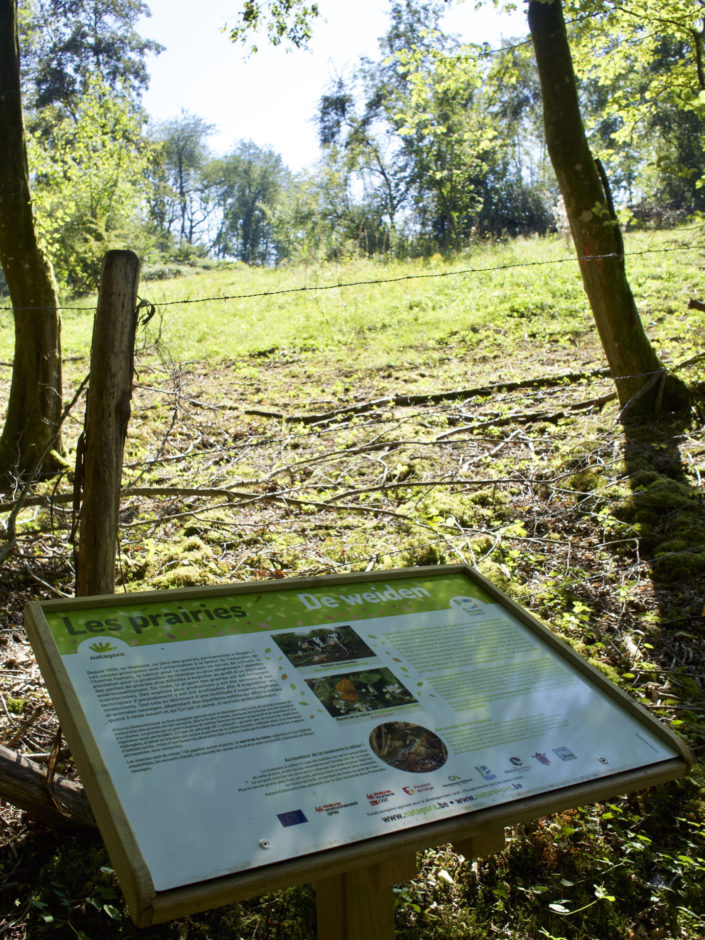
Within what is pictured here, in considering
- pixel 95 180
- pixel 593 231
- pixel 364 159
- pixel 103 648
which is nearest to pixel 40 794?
pixel 103 648

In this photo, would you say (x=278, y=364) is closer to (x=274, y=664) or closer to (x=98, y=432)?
(x=98, y=432)

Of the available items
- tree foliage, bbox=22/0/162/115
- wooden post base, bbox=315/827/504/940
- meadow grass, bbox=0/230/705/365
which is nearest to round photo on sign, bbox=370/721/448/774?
wooden post base, bbox=315/827/504/940

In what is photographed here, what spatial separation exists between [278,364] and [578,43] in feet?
18.0

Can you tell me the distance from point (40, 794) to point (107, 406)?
57.9 inches

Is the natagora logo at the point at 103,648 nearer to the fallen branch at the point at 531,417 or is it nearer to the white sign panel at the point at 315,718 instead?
the white sign panel at the point at 315,718

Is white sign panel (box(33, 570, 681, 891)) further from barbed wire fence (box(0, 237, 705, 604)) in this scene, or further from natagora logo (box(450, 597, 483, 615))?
barbed wire fence (box(0, 237, 705, 604))

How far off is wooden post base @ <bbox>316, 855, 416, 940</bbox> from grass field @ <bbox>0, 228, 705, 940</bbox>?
911mm

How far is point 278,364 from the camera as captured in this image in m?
10.9

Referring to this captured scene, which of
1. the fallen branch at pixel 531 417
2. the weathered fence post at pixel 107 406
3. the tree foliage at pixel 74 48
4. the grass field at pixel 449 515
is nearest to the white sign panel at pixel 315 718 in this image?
the grass field at pixel 449 515

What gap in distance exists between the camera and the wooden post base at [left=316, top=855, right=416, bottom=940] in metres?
1.67

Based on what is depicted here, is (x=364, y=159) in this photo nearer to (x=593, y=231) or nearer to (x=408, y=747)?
(x=593, y=231)

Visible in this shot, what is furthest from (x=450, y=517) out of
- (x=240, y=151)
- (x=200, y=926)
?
(x=240, y=151)

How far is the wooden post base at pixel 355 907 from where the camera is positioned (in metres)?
1.67

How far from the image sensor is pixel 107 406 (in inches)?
119
